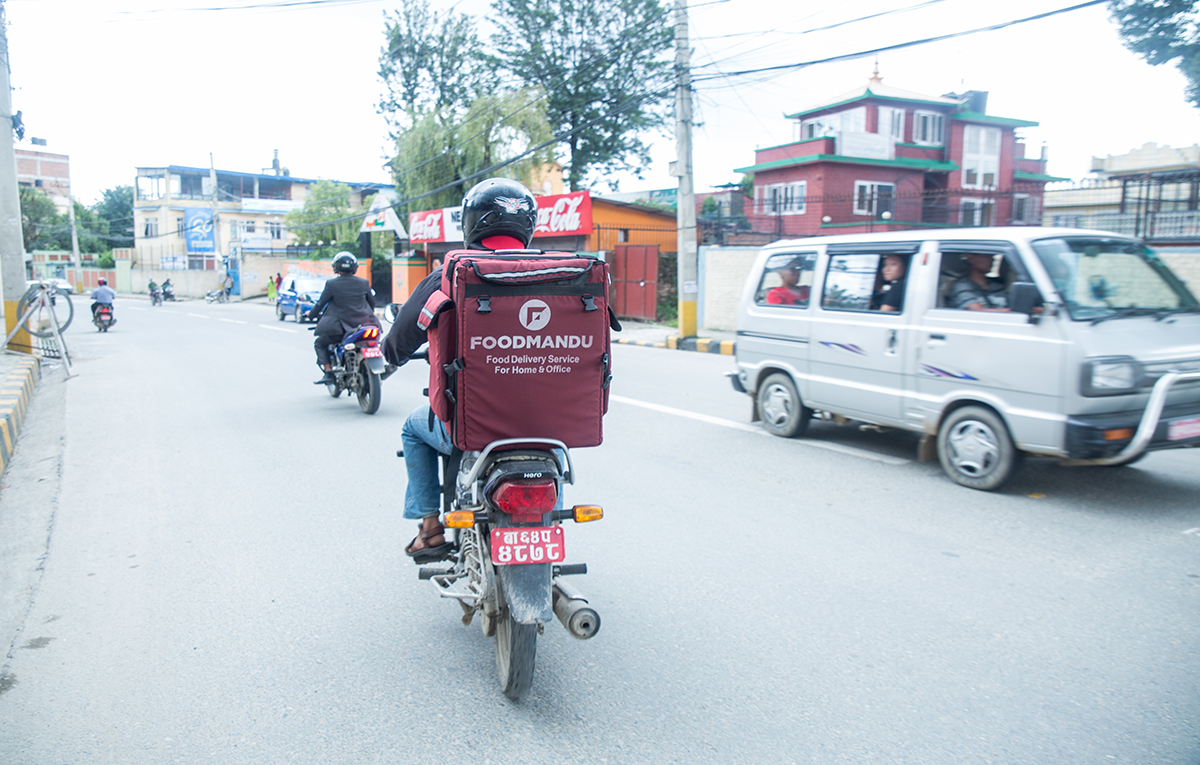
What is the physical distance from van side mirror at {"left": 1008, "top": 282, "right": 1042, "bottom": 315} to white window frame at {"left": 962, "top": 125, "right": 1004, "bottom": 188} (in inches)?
1352

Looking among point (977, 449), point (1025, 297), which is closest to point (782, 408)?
point (977, 449)

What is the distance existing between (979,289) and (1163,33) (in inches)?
786

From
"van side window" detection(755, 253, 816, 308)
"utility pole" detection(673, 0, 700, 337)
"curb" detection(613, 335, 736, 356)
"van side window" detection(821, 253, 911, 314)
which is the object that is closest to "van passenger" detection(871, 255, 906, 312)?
"van side window" detection(821, 253, 911, 314)

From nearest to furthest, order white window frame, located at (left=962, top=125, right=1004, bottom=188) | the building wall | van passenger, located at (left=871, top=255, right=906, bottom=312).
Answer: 1. van passenger, located at (left=871, top=255, right=906, bottom=312)
2. the building wall
3. white window frame, located at (left=962, top=125, right=1004, bottom=188)

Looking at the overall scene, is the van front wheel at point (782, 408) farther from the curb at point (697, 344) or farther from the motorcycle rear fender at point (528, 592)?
the curb at point (697, 344)

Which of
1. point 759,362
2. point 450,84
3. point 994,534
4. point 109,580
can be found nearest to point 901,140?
point 450,84

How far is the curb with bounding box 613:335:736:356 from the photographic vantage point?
16.2 m

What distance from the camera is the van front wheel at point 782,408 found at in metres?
7.43

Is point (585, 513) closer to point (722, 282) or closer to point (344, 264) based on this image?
point (344, 264)

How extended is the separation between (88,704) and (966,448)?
17.6ft

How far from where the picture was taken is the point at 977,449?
583 centimetres

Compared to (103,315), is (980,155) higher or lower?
higher

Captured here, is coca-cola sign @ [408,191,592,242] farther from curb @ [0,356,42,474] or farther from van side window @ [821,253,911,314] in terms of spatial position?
van side window @ [821,253,911,314]

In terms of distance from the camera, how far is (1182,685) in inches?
123
